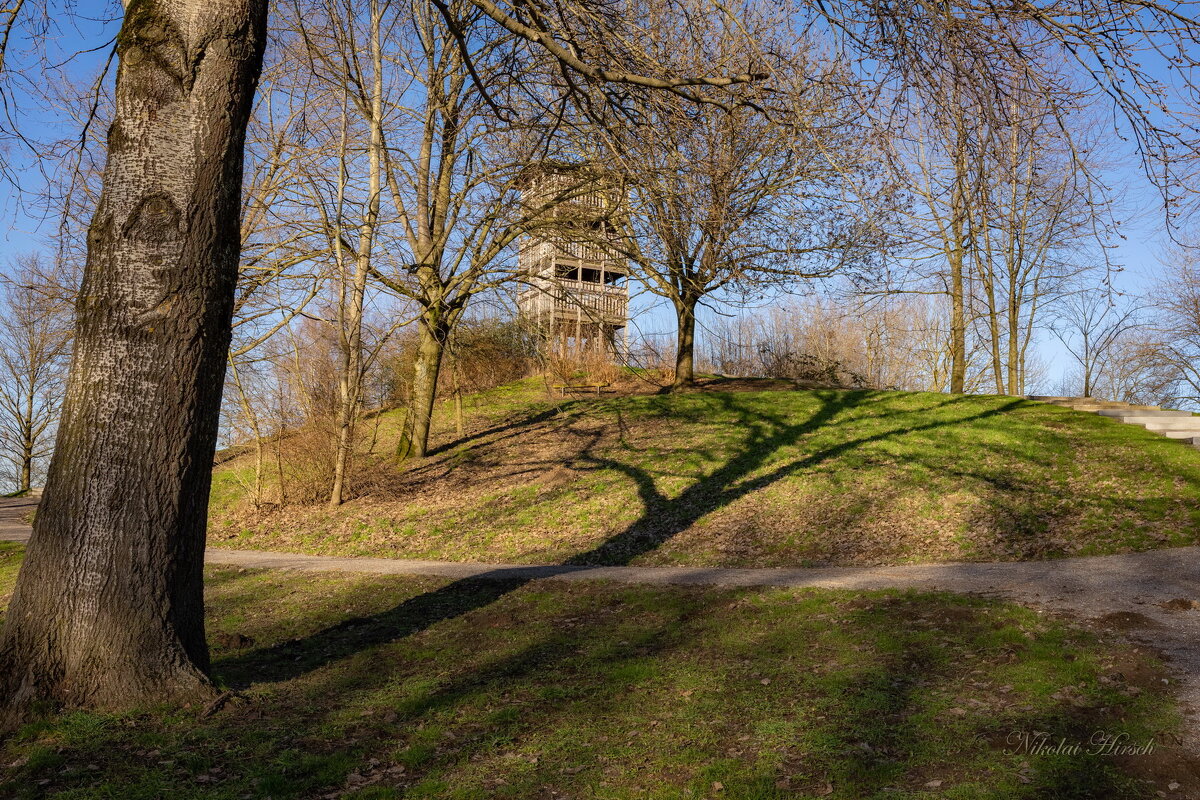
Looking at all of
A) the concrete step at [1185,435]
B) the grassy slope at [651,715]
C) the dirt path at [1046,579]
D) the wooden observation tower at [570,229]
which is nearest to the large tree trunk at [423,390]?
the wooden observation tower at [570,229]

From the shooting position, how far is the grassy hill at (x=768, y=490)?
10227 mm

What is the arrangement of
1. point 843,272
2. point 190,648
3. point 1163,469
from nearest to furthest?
1. point 190,648
2. point 1163,469
3. point 843,272

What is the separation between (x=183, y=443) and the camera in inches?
181

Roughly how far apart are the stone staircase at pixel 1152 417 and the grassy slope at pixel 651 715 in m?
9.63

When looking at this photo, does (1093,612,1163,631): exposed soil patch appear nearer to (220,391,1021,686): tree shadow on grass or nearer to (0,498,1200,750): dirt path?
(0,498,1200,750): dirt path

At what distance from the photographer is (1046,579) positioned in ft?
25.3

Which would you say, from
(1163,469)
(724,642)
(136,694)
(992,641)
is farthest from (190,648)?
(1163,469)

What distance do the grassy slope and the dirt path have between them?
0.47 m

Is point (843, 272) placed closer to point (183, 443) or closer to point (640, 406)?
point (640, 406)

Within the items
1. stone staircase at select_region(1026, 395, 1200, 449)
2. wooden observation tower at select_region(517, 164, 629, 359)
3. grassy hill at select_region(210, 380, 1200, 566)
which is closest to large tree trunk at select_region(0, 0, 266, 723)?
grassy hill at select_region(210, 380, 1200, 566)

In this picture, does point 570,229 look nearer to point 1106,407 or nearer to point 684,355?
point 684,355

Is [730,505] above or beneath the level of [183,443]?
beneath

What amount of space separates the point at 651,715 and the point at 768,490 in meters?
8.31

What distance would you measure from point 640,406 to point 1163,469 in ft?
33.5
